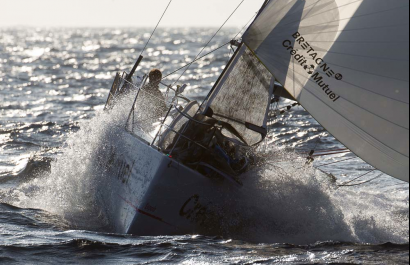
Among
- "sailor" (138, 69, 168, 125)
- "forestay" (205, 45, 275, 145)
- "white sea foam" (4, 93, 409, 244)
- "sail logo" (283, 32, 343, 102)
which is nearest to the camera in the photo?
"sail logo" (283, 32, 343, 102)

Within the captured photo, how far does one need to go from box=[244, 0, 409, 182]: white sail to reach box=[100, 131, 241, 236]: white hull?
1.35 meters

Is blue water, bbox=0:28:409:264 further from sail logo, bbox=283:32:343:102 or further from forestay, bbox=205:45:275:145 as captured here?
sail logo, bbox=283:32:343:102

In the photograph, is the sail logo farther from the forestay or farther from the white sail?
the forestay

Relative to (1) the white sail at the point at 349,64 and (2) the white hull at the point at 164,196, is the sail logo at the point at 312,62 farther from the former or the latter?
(2) the white hull at the point at 164,196

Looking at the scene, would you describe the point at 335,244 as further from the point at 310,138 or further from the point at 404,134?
the point at 310,138

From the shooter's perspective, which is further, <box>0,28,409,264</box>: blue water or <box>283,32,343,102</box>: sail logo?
<box>283,32,343,102</box>: sail logo

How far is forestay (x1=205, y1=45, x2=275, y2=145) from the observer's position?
7145 mm

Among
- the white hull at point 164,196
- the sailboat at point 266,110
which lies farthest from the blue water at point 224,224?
the sailboat at point 266,110

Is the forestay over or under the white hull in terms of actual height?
over

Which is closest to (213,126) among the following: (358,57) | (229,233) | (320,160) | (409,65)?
(229,233)

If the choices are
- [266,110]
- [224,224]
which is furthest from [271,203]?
[266,110]

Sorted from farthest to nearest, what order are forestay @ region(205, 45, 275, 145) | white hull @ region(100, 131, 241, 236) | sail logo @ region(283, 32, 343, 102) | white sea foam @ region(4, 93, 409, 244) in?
forestay @ region(205, 45, 275, 145) → white sea foam @ region(4, 93, 409, 244) → white hull @ region(100, 131, 241, 236) → sail logo @ region(283, 32, 343, 102)

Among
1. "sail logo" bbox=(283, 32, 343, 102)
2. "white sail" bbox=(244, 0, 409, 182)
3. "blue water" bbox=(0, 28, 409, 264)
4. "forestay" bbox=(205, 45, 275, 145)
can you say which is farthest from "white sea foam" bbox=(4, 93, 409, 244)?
"sail logo" bbox=(283, 32, 343, 102)

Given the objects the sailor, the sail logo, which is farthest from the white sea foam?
the sail logo
